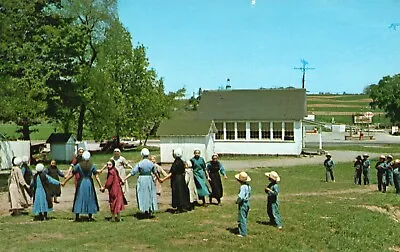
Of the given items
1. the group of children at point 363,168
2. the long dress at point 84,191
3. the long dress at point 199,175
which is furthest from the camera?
the group of children at point 363,168

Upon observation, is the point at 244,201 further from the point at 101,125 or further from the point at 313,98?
the point at 313,98

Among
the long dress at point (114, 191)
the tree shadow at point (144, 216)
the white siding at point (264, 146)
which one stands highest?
the white siding at point (264, 146)

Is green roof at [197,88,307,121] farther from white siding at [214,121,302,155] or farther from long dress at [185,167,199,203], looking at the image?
long dress at [185,167,199,203]

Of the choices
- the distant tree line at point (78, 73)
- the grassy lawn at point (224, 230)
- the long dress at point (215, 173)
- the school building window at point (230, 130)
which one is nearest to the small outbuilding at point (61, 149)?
the distant tree line at point (78, 73)

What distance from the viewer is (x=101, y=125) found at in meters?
53.8

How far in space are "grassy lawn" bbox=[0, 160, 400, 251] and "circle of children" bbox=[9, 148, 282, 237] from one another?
0.38 metres

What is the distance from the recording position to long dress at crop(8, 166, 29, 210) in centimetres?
1783

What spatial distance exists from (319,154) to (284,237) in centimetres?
3815

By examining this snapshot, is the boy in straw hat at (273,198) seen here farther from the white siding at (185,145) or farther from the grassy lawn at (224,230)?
the white siding at (185,145)

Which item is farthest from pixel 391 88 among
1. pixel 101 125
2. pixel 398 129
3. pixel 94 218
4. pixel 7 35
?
pixel 94 218

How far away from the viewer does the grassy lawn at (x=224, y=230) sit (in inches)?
523

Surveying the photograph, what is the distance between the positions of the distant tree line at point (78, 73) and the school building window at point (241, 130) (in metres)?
11.2

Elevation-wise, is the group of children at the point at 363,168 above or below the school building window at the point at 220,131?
below

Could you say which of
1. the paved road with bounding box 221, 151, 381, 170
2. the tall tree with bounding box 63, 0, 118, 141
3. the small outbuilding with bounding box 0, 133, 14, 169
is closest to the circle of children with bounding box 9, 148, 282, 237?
the paved road with bounding box 221, 151, 381, 170
